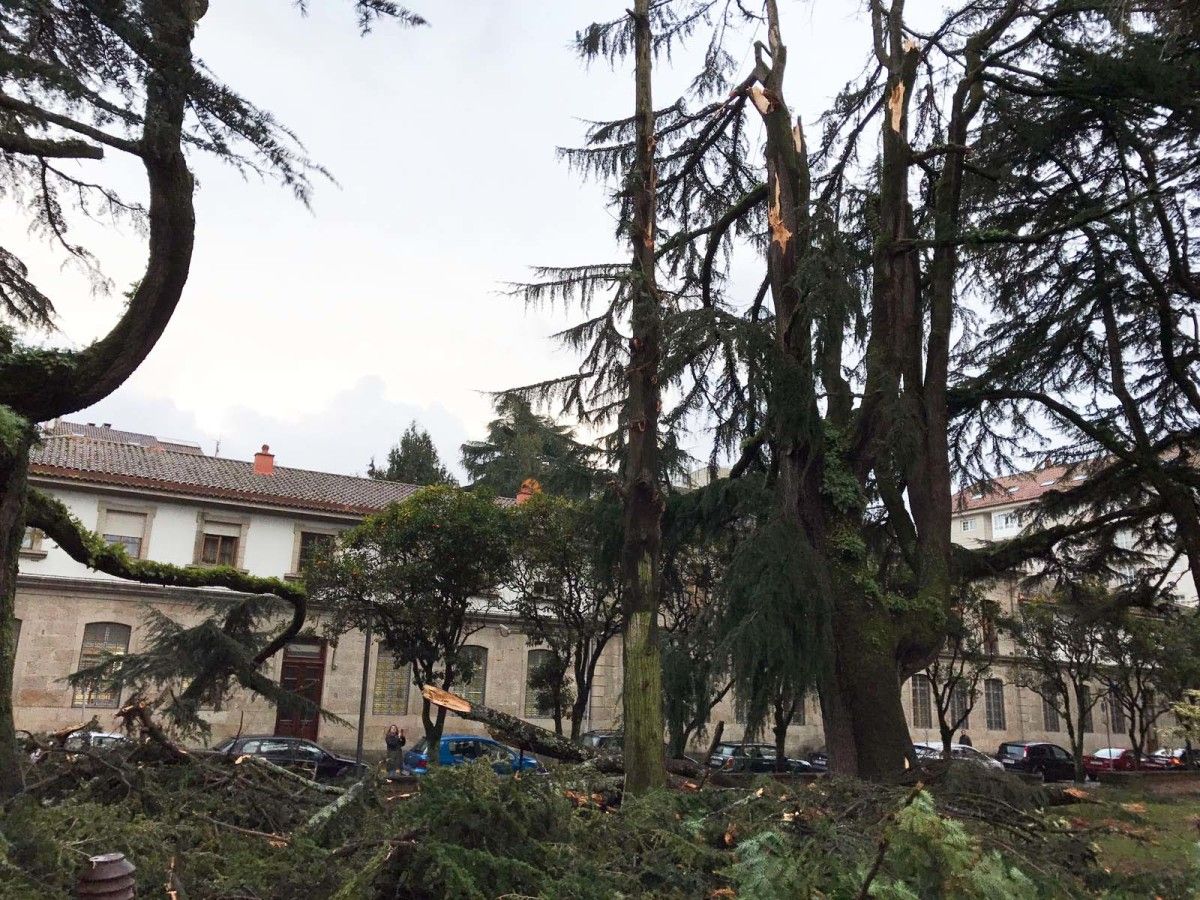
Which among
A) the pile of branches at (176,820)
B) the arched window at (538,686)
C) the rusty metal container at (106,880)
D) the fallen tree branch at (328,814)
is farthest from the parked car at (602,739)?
the rusty metal container at (106,880)

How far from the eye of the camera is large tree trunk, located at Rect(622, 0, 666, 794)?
24.2 feet

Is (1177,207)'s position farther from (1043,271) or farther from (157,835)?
(157,835)

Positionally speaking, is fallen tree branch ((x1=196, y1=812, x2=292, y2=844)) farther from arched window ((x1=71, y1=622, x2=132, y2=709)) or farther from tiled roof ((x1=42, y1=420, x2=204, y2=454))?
tiled roof ((x1=42, y1=420, x2=204, y2=454))

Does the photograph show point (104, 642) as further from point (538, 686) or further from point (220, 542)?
point (538, 686)

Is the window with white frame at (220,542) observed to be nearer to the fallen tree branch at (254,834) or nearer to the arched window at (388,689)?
the arched window at (388,689)

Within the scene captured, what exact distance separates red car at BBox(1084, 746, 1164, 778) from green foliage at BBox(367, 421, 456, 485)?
98.5 feet

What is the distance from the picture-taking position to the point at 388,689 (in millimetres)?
24609

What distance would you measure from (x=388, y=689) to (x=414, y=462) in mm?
22233

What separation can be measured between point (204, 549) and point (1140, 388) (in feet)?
71.7

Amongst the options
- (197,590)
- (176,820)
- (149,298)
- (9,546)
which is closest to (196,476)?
(197,590)

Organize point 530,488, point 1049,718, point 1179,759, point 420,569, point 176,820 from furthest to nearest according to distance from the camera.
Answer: point 1049,718 → point 1179,759 → point 530,488 → point 420,569 → point 176,820

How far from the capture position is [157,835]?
4.80m

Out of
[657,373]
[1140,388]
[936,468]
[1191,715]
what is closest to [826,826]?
[657,373]

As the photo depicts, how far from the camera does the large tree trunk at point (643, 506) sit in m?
7.36
